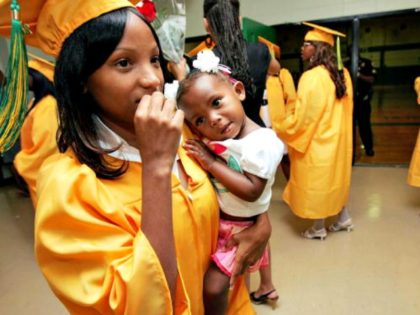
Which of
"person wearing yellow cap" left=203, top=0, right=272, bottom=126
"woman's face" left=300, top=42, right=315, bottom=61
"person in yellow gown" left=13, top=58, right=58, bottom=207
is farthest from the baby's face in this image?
"woman's face" left=300, top=42, right=315, bottom=61

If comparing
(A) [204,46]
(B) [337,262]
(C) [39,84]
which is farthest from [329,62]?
(C) [39,84]

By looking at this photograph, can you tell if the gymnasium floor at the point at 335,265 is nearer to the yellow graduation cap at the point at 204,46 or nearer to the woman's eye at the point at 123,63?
the yellow graduation cap at the point at 204,46

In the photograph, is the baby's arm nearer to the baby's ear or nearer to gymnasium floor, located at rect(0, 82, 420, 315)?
the baby's ear

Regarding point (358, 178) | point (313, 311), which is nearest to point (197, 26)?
point (358, 178)

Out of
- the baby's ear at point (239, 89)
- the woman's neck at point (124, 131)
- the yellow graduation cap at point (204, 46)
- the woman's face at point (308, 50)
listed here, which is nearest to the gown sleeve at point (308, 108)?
the woman's face at point (308, 50)

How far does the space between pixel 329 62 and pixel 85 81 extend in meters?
2.58

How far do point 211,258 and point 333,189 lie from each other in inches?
82.2

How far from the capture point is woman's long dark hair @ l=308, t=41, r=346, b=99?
282cm

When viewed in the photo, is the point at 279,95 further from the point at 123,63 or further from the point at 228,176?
the point at 123,63

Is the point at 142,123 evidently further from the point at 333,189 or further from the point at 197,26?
the point at 197,26

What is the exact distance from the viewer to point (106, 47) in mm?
731

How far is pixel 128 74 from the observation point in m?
0.74

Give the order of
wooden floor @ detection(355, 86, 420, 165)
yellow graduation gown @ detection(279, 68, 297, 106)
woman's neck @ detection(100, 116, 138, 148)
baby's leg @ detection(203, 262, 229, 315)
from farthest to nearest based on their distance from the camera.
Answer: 1. wooden floor @ detection(355, 86, 420, 165)
2. yellow graduation gown @ detection(279, 68, 297, 106)
3. baby's leg @ detection(203, 262, 229, 315)
4. woman's neck @ detection(100, 116, 138, 148)

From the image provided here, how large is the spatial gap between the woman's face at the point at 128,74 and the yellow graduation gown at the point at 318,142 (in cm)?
223
